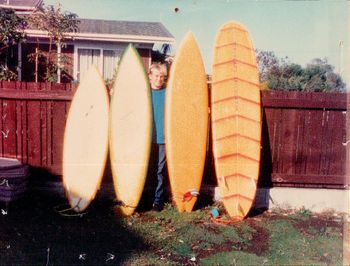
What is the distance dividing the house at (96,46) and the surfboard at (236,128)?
6533 mm

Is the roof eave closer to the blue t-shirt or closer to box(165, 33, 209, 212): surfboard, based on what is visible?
box(165, 33, 209, 212): surfboard

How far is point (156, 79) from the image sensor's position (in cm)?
455

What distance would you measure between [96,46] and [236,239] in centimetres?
881

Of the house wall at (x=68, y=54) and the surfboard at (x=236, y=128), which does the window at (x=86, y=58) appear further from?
the surfboard at (x=236, y=128)

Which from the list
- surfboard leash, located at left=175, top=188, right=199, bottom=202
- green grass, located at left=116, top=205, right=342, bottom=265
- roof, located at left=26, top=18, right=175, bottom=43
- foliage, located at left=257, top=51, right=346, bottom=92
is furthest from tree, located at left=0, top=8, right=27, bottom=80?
foliage, located at left=257, top=51, right=346, bottom=92

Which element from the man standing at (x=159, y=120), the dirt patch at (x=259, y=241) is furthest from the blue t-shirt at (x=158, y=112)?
the dirt patch at (x=259, y=241)

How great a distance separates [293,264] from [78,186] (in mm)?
2473

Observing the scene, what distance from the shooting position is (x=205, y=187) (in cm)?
492

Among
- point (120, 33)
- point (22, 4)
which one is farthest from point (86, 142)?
point (120, 33)

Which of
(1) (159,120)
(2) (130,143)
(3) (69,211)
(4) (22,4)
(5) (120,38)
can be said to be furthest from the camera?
(5) (120,38)

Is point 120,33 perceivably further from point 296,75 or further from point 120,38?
point 296,75

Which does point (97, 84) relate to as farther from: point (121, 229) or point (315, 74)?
point (315, 74)

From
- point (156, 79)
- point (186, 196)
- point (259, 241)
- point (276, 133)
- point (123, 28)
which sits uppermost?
point (123, 28)

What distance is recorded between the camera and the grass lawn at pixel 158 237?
3271 millimetres
